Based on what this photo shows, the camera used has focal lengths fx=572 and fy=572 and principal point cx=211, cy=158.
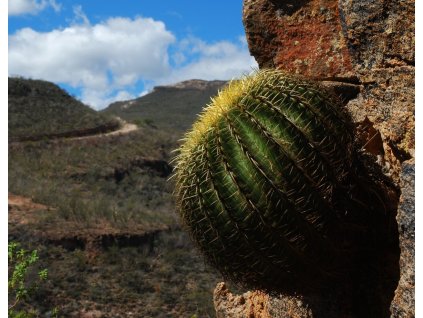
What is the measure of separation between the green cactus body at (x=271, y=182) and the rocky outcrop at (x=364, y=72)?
0.98ft

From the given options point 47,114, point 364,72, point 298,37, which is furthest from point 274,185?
point 47,114

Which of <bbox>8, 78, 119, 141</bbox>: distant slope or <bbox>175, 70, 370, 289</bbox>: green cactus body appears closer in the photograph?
<bbox>175, 70, 370, 289</bbox>: green cactus body

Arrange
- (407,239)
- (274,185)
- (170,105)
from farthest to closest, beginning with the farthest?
(170,105) < (274,185) < (407,239)

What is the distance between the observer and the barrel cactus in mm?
3109

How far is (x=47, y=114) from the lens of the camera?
115 ft

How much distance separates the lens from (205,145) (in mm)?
3439

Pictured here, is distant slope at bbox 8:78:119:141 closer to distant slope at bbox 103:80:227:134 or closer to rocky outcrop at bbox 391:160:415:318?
distant slope at bbox 103:80:227:134

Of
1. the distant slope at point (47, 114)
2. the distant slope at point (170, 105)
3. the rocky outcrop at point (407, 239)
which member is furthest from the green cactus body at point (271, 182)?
the distant slope at point (170, 105)

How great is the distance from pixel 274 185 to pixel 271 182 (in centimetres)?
2

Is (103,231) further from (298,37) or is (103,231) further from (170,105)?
(170,105)

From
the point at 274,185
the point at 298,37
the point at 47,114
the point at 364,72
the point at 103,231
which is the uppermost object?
the point at 298,37

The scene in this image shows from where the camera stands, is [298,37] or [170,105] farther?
[170,105]

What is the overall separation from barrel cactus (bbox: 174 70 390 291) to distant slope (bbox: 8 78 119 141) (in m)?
27.6

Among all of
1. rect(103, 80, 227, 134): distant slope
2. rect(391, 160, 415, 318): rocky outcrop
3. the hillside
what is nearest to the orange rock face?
rect(391, 160, 415, 318): rocky outcrop
